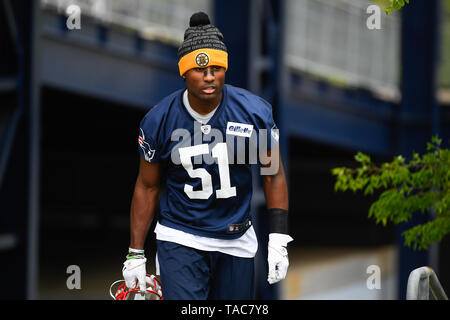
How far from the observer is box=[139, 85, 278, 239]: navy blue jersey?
142 inches

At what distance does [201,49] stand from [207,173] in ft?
2.20

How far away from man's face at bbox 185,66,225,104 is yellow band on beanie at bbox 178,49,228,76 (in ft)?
0.08

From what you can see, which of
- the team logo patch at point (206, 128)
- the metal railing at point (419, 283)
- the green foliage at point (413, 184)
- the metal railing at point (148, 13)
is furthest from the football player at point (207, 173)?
the metal railing at point (148, 13)

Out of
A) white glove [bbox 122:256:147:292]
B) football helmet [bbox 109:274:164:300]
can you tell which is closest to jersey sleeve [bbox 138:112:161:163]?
white glove [bbox 122:256:147:292]

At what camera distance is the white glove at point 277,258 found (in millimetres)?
3682

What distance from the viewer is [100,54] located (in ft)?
32.7

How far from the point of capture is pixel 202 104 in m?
3.63

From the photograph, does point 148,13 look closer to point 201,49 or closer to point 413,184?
point 413,184

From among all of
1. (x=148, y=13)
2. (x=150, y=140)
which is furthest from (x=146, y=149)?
(x=148, y=13)

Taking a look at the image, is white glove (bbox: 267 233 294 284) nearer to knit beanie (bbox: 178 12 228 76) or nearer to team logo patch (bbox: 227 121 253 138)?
team logo patch (bbox: 227 121 253 138)

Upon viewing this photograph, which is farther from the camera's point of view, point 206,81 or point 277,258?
point 277,258

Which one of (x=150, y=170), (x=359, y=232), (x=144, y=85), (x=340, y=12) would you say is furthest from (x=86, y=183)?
(x=150, y=170)

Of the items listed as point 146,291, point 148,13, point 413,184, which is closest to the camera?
point 146,291

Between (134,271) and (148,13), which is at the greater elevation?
(148,13)
